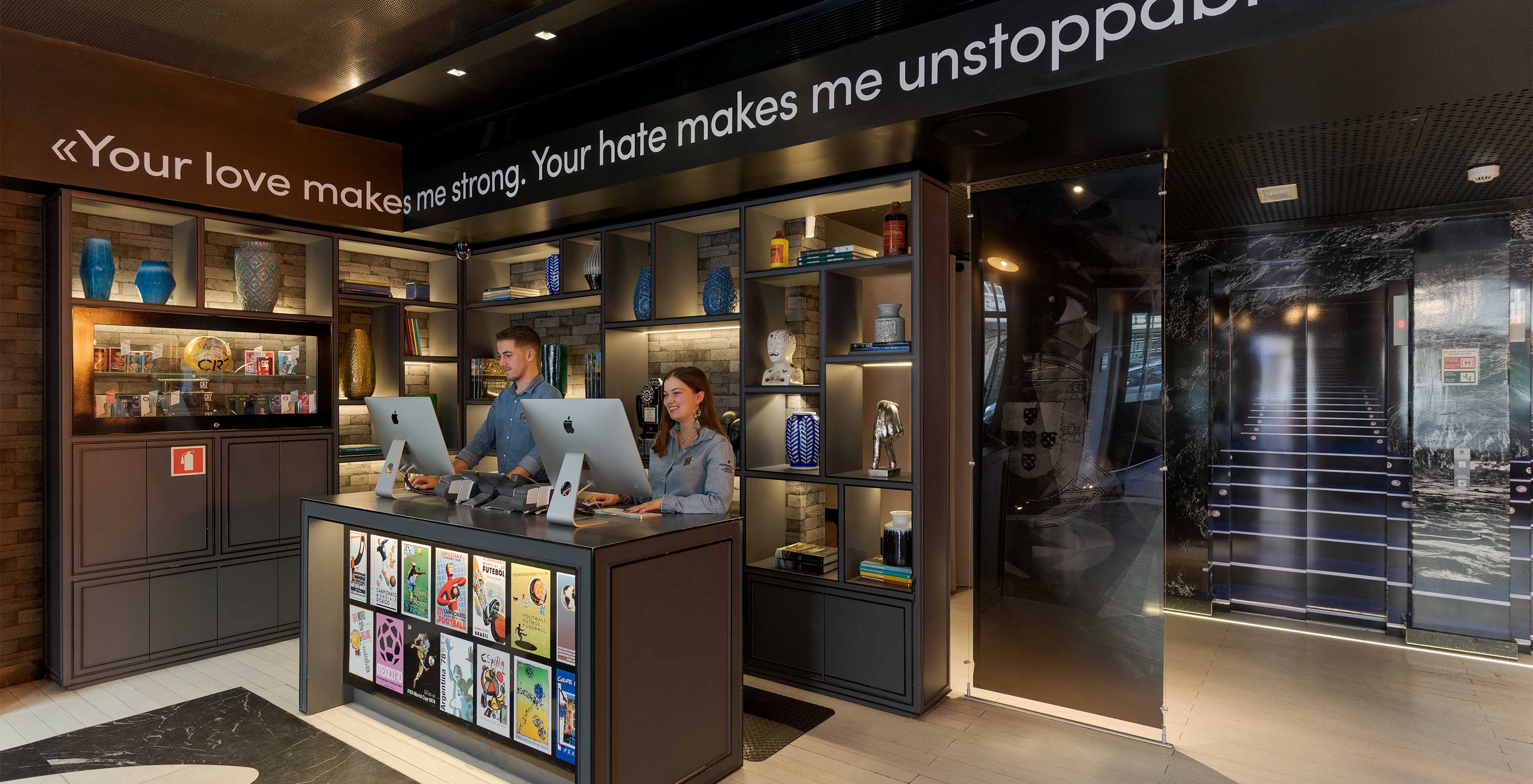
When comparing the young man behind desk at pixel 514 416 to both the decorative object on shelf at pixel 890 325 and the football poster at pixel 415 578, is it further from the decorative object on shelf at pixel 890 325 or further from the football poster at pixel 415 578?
the decorative object on shelf at pixel 890 325

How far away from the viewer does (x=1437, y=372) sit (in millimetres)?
4902

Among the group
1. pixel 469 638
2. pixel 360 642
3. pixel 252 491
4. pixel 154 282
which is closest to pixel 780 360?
pixel 469 638

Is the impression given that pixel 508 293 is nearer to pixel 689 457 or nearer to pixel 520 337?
pixel 520 337

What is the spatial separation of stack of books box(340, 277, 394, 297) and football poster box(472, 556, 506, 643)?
10.1 ft

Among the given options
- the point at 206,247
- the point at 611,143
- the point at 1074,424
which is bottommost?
the point at 1074,424

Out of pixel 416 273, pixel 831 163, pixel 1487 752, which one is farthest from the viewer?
pixel 416 273

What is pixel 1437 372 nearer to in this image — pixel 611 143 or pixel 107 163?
pixel 611 143

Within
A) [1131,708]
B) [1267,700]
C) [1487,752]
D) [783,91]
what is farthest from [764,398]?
[1487,752]

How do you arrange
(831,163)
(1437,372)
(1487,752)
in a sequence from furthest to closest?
(1437,372) < (831,163) < (1487,752)

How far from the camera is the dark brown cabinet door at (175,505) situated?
14.7 feet

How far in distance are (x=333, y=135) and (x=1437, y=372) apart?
7.12 m

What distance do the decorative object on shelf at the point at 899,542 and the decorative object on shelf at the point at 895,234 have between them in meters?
1.30

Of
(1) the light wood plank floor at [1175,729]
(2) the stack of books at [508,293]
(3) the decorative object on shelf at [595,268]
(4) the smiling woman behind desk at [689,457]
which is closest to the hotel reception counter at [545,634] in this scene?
(4) the smiling woman behind desk at [689,457]

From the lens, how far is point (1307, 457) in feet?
17.4
